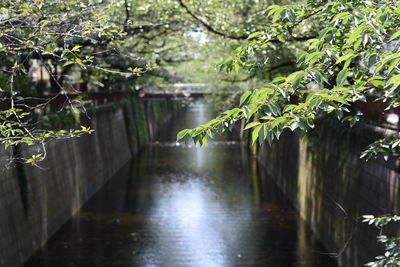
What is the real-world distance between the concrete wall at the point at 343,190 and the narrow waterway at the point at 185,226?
70 cm

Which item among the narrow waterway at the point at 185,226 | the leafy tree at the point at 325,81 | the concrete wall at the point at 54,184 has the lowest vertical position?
the narrow waterway at the point at 185,226

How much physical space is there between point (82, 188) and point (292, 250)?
879 cm

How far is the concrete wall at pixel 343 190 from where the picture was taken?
1052 cm

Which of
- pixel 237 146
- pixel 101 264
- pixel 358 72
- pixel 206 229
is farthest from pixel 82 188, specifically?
pixel 237 146

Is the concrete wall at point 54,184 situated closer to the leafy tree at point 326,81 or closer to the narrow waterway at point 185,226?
the narrow waterway at point 185,226

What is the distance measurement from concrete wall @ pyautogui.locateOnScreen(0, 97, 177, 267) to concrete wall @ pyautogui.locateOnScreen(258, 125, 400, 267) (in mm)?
6586

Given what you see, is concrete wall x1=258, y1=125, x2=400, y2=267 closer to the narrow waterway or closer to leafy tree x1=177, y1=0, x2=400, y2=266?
the narrow waterway

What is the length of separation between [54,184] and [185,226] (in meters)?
4.29

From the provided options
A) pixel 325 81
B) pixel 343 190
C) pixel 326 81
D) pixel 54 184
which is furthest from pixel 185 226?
pixel 326 81

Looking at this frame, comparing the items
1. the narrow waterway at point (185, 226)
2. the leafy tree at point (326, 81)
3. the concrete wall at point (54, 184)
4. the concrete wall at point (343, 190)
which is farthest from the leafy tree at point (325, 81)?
the narrow waterway at point (185, 226)

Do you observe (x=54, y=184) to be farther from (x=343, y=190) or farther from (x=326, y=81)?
(x=326, y=81)

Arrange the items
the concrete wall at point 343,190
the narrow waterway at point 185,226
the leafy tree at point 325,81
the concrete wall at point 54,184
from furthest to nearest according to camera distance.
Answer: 1. the narrow waterway at point 185,226
2. the concrete wall at point 54,184
3. the concrete wall at point 343,190
4. the leafy tree at point 325,81

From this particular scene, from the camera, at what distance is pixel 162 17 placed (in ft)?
58.1

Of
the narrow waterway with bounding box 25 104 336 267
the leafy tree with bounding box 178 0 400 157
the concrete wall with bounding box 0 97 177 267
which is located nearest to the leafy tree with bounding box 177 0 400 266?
the leafy tree with bounding box 178 0 400 157
